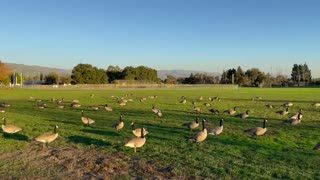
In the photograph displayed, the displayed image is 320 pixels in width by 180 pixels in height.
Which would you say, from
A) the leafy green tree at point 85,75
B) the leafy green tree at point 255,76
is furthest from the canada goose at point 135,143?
the leafy green tree at point 255,76

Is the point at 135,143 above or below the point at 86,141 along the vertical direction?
above

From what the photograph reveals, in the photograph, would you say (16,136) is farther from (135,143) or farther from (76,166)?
(135,143)

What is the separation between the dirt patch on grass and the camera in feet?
38.2

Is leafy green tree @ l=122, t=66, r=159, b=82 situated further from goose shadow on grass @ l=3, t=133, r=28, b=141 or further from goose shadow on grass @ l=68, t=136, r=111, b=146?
goose shadow on grass @ l=68, t=136, r=111, b=146

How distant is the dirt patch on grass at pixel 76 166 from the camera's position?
11633mm

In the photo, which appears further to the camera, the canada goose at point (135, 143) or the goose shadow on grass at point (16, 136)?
the goose shadow on grass at point (16, 136)

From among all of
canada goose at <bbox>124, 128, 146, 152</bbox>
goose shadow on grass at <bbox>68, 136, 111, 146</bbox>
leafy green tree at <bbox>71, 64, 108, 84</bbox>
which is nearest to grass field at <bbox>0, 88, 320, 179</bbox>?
goose shadow on grass at <bbox>68, 136, 111, 146</bbox>

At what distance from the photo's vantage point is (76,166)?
1282 centimetres

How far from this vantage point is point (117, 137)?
18.1m

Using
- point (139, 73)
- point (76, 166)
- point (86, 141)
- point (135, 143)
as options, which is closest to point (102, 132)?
point (86, 141)

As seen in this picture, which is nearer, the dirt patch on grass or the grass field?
the dirt patch on grass

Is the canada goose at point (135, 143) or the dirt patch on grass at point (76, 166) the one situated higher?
the canada goose at point (135, 143)

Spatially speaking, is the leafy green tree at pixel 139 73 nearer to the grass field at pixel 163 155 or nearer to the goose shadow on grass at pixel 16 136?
the grass field at pixel 163 155

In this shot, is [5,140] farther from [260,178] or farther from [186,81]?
[186,81]
